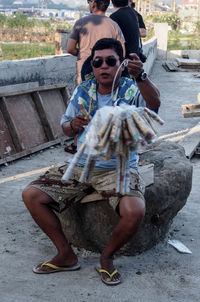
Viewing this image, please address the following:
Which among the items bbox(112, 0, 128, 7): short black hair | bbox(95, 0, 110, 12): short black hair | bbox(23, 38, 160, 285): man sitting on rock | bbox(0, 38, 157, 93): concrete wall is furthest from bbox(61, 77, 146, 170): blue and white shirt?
bbox(0, 38, 157, 93): concrete wall

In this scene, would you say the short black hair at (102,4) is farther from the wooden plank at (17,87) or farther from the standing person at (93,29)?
the wooden plank at (17,87)

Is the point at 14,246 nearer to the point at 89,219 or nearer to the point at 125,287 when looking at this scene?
the point at 89,219

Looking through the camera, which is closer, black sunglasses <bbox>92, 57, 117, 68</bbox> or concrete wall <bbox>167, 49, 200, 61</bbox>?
black sunglasses <bbox>92, 57, 117, 68</bbox>

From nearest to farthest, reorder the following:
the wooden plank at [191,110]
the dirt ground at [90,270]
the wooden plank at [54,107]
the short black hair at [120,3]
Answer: the dirt ground at [90,270], the short black hair at [120,3], the wooden plank at [54,107], the wooden plank at [191,110]

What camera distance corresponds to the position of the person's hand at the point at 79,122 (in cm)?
330

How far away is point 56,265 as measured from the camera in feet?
11.3

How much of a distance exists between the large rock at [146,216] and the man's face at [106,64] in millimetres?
890

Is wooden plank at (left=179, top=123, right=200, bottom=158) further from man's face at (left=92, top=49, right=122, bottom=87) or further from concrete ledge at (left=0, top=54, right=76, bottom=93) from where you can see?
man's face at (left=92, top=49, right=122, bottom=87)

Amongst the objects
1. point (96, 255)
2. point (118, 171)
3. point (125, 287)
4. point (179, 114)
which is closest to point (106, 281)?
point (125, 287)

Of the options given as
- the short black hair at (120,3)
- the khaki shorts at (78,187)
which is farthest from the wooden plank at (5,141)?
the khaki shorts at (78,187)

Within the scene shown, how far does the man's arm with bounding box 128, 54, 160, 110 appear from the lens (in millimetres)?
3275

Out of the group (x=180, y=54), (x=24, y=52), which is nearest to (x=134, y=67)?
(x=180, y=54)

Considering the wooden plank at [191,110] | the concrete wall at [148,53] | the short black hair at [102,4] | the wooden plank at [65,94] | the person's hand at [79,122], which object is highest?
the short black hair at [102,4]

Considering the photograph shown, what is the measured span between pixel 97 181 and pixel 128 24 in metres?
2.99
